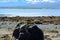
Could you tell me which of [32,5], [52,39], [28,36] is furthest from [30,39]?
[32,5]

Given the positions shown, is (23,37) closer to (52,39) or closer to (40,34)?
(40,34)

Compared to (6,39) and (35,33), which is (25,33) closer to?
(35,33)

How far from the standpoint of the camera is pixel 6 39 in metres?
14.7

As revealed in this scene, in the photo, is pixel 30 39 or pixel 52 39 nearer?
pixel 30 39

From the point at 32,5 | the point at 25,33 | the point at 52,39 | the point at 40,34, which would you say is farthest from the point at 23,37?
the point at 32,5

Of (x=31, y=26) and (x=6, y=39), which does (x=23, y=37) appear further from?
(x=6, y=39)

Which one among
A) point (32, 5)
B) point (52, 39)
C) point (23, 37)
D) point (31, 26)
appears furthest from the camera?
point (32, 5)

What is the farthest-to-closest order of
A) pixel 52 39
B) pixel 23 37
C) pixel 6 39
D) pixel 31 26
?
pixel 52 39, pixel 6 39, pixel 31 26, pixel 23 37

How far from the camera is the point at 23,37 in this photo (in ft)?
30.1

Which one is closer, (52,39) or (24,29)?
(24,29)

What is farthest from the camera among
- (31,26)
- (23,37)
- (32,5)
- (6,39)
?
(32,5)

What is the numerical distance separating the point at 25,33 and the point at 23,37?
15cm

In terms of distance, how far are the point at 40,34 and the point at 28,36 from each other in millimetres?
587

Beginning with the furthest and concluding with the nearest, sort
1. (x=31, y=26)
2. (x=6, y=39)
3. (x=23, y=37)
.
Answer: (x=6, y=39) < (x=31, y=26) < (x=23, y=37)
